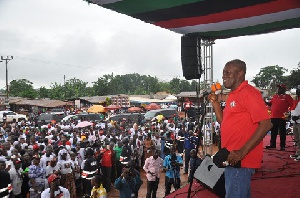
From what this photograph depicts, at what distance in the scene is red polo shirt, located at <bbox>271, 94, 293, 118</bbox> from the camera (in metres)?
6.68

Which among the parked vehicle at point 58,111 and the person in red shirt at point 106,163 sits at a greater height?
the parked vehicle at point 58,111

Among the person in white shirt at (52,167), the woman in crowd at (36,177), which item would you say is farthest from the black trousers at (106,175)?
the woman in crowd at (36,177)

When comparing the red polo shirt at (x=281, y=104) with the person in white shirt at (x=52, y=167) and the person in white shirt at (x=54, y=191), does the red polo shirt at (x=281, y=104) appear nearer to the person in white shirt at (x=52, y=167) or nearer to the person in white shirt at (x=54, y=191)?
the person in white shirt at (x=54, y=191)

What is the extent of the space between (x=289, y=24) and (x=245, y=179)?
5.03 m

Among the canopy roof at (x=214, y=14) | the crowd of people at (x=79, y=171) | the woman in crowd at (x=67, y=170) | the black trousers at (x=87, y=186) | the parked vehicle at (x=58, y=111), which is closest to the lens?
the canopy roof at (x=214, y=14)

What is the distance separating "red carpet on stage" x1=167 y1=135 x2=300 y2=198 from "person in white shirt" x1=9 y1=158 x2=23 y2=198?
4.54 m

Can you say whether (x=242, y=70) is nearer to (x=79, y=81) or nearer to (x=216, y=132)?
(x=216, y=132)

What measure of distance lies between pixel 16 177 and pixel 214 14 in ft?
20.8

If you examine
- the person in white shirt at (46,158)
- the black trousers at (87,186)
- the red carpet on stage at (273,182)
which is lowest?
the black trousers at (87,186)

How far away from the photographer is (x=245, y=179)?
2.26 m

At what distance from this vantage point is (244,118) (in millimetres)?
2221

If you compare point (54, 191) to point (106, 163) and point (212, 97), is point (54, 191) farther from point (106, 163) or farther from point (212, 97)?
point (212, 97)

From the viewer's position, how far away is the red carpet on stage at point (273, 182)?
13.6ft

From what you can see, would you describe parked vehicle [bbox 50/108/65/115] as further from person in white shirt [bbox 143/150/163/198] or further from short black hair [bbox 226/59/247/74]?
short black hair [bbox 226/59/247/74]
